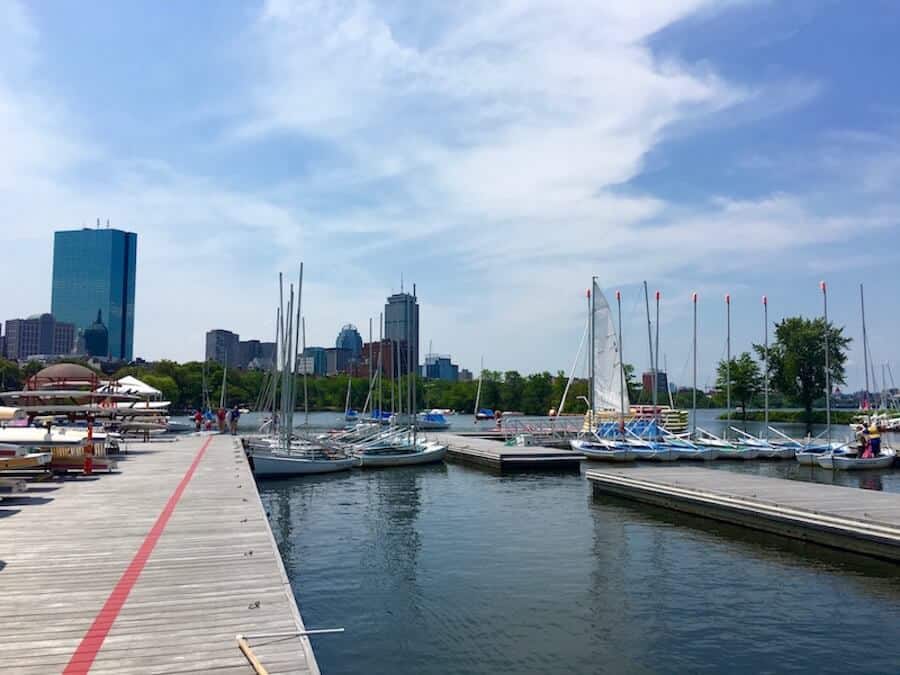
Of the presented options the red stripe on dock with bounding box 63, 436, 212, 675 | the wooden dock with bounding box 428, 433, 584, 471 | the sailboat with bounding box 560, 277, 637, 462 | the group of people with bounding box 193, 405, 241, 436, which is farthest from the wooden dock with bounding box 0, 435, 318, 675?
the sailboat with bounding box 560, 277, 637, 462

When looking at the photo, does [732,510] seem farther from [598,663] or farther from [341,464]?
[341,464]

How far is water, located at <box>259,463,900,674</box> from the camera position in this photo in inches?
476

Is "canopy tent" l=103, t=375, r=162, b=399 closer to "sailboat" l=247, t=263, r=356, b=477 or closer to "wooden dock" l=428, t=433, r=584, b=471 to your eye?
"sailboat" l=247, t=263, r=356, b=477

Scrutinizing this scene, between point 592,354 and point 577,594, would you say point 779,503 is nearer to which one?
point 577,594

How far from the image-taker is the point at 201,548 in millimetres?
12883

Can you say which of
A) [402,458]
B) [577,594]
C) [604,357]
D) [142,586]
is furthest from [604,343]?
[142,586]

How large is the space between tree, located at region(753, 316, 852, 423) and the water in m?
97.1

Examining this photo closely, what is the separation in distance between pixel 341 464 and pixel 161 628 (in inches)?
1202

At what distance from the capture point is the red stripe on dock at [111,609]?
25.2 feet

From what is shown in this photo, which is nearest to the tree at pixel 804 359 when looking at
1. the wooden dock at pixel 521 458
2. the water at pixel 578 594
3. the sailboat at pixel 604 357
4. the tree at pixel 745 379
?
the tree at pixel 745 379

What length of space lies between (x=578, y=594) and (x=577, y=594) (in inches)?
0.8

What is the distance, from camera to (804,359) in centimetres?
11138

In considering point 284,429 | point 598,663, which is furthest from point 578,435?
point 598,663

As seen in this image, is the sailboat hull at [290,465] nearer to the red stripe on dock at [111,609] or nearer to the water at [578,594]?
the water at [578,594]
